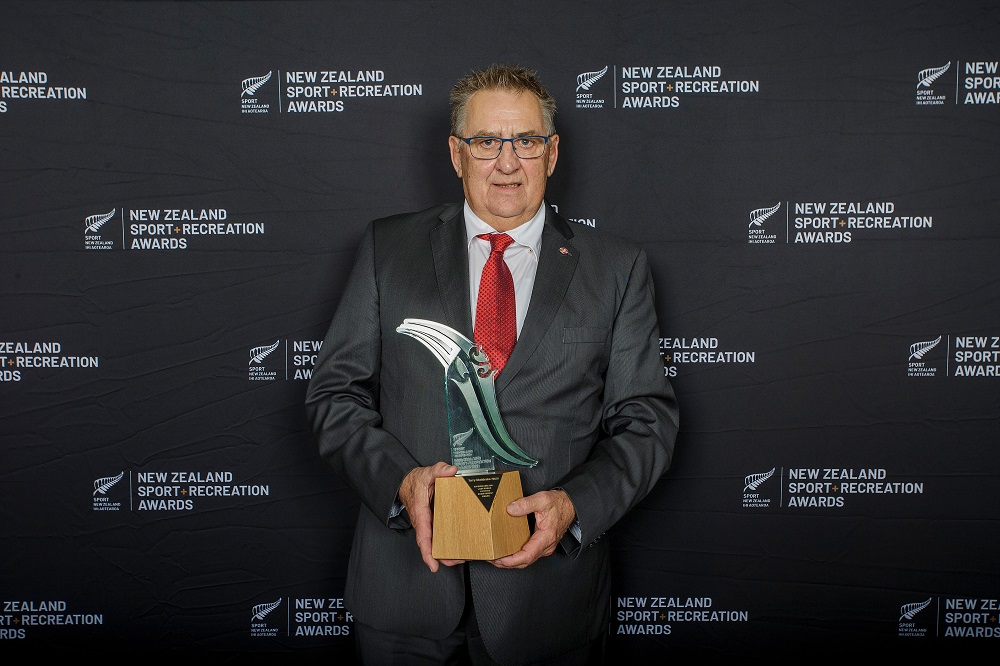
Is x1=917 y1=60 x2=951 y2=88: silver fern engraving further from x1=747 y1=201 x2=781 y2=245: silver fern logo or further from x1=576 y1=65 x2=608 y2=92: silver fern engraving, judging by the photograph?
x1=576 y1=65 x2=608 y2=92: silver fern engraving

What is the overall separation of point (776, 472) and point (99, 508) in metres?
2.00

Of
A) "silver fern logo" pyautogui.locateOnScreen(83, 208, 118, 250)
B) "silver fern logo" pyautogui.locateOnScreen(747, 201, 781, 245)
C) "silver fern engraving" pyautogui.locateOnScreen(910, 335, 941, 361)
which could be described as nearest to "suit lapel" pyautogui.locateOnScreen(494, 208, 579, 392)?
"silver fern logo" pyautogui.locateOnScreen(747, 201, 781, 245)

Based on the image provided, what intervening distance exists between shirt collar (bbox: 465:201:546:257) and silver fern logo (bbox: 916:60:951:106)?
48.8 inches

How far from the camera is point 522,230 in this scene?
1.78m

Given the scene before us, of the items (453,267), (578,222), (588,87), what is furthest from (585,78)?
(453,267)

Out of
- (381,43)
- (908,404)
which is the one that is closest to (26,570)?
(381,43)

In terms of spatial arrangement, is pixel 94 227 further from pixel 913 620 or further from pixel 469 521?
pixel 913 620

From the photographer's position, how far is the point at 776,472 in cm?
236

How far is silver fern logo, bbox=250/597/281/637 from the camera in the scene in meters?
2.39

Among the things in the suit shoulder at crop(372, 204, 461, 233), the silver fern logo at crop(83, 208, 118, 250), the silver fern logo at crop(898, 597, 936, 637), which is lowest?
the silver fern logo at crop(898, 597, 936, 637)

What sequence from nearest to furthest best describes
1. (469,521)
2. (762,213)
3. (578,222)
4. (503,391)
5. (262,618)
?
(469,521) < (503,391) < (578,222) < (762,213) < (262,618)

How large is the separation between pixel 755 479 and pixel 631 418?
814mm

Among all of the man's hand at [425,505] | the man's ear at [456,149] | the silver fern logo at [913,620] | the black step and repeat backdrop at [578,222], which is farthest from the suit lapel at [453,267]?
the silver fern logo at [913,620]

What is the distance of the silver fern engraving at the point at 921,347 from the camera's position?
231 centimetres
